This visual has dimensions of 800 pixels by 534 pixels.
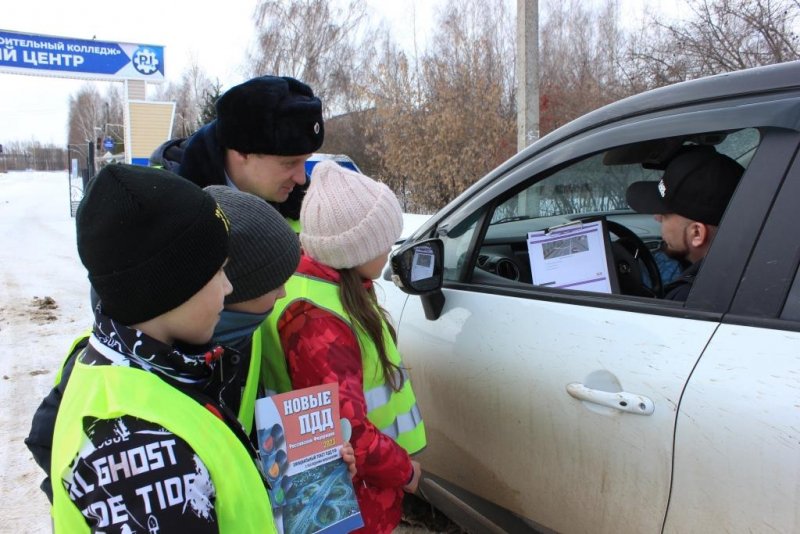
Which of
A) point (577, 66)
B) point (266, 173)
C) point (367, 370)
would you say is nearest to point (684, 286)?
point (367, 370)

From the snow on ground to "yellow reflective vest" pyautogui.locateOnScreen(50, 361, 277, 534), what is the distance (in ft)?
8.09

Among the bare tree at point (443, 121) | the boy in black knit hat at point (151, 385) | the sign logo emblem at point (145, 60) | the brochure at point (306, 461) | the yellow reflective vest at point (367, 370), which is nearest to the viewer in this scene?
the boy in black knit hat at point (151, 385)

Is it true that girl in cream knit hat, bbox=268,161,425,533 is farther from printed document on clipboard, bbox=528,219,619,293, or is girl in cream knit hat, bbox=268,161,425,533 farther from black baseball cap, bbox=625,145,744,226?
black baseball cap, bbox=625,145,744,226

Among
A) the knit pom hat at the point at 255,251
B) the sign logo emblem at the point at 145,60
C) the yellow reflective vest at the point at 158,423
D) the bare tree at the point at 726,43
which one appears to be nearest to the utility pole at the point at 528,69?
the bare tree at the point at 726,43

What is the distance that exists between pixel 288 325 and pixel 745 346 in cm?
110

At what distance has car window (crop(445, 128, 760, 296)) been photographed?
7.16 ft

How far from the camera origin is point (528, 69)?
8297 millimetres

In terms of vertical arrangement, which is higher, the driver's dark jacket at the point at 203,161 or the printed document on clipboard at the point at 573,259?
the driver's dark jacket at the point at 203,161

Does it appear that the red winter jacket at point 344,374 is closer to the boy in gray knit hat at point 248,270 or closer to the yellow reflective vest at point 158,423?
the boy in gray knit hat at point 248,270

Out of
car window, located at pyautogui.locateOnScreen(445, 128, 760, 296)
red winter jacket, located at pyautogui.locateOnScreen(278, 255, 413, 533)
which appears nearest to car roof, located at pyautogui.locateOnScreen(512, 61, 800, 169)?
car window, located at pyautogui.locateOnScreen(445, 128, 760, 296)

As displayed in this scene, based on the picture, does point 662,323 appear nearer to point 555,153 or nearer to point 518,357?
point 518,357

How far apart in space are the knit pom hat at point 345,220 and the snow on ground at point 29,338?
2.36m

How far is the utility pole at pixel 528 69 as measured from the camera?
8213 mm

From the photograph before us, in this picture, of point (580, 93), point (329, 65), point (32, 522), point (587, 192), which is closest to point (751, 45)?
point (580, 93)
